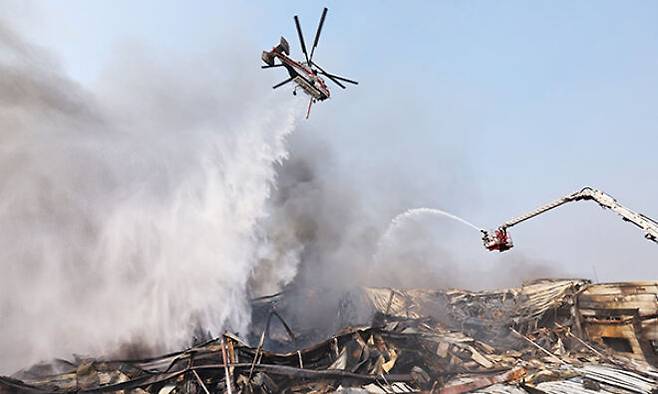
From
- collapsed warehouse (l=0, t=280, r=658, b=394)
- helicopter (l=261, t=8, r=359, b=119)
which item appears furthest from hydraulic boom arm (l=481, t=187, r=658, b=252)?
helicopter (l=261, t=8, r=359, b=119)

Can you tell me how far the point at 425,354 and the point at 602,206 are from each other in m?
12.6

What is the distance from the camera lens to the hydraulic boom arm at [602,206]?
49.5ft

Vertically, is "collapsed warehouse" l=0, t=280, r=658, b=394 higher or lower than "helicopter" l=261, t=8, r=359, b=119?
lower

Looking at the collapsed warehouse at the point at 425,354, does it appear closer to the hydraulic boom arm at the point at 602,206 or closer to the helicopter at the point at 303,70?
the hydraulic boom arm at the point at 602,206

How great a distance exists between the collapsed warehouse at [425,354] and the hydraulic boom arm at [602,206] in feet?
15.7

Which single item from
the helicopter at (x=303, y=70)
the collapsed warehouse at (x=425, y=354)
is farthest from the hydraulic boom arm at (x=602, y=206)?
the helicopter at (x=303, y=70)

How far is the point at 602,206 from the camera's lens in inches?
670

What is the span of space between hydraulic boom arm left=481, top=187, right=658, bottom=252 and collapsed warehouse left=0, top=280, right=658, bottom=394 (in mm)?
4792

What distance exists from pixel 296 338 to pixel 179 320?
5935 mm

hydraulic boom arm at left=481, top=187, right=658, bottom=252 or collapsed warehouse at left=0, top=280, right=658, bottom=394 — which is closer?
collapsed warehouse at left=0, top=280, right=658, bottom=394

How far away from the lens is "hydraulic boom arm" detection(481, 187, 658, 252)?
Result: 15098 mm

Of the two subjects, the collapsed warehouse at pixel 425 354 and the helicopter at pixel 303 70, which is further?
the helicopter at pixel 303 70

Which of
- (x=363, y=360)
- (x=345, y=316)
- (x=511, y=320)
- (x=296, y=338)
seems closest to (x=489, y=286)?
(x=511, y=320)

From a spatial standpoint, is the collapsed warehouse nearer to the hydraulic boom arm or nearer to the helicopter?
the hydraulic boom arm
